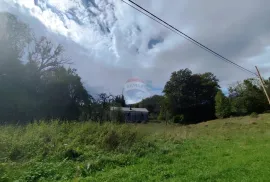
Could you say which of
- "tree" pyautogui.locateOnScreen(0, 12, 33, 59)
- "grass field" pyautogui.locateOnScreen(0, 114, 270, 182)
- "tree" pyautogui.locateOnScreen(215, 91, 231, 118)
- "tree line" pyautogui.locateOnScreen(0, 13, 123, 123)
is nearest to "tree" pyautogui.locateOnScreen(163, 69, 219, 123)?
"tree" pyautogui.locateOnScreen(215, 91, 231, 118)

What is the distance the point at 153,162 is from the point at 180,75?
46269mm

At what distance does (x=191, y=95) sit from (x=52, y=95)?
104 ft

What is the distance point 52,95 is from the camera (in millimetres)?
29453

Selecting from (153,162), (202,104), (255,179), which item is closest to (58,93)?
(153,162)

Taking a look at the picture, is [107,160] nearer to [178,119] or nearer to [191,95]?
[178,119]

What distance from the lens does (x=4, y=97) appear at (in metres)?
24.1

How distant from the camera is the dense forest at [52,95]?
2481cm

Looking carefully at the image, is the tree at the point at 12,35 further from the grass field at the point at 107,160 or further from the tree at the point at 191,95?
the tree at the point at 191,95

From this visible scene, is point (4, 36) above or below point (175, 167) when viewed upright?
above

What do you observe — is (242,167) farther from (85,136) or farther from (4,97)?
(4,97)

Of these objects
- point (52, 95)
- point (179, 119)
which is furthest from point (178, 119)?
point (52, 95)

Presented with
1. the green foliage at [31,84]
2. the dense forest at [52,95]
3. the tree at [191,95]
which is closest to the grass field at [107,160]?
the dense forest at [52,95]

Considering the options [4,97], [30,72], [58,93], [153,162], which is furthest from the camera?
[58,93]

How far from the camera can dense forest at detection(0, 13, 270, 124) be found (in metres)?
24.8
